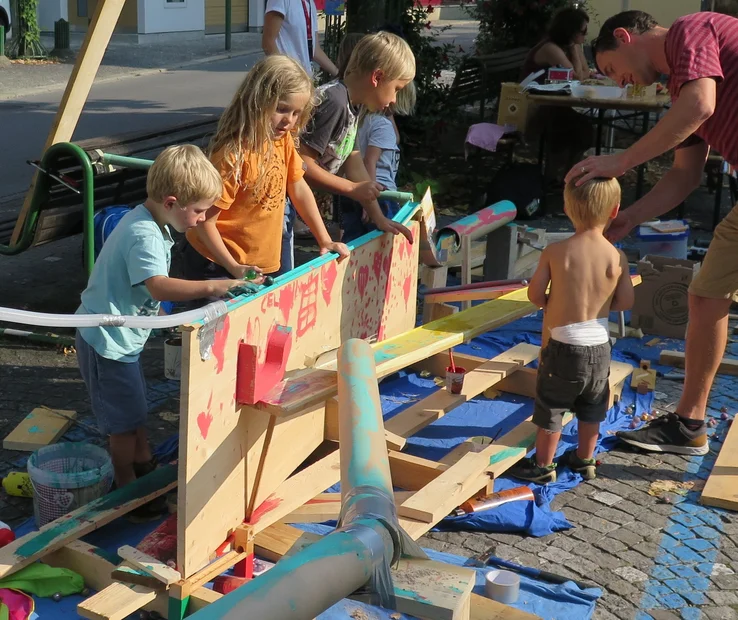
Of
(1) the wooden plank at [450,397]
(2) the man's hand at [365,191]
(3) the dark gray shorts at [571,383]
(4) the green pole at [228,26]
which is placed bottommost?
(1) the wooden plank at [450,397]

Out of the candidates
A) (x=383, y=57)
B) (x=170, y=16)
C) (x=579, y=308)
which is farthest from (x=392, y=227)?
(x=170, y=16)

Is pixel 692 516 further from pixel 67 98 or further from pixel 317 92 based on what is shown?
pixel 67 98

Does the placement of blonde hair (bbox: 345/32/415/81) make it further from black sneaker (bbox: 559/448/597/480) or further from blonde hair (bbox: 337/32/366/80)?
black sneaker (bbox: 559/448/597/480)

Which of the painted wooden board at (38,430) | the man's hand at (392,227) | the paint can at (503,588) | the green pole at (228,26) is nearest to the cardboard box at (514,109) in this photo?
the man's hand at (392,227)

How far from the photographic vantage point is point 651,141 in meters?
4.04

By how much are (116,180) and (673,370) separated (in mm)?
3532

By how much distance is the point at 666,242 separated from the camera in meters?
7.21

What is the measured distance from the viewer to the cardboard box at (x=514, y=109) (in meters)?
9.64

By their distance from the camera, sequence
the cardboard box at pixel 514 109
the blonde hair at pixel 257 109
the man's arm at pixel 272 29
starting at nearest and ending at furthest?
the blonde hair at pixel 257 109
the man's arm at pixel 272 29
the cardboard box at pixel 514 109

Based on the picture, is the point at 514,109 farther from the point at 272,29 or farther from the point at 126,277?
the point at 126,277

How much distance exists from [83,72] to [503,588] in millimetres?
4026

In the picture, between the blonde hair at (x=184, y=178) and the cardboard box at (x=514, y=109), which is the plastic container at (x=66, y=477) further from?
the cardboard box at (x=514, y=109)

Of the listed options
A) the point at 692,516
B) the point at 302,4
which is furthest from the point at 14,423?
the point at 302,4

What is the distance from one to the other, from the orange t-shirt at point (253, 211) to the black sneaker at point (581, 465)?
1.56 metres
